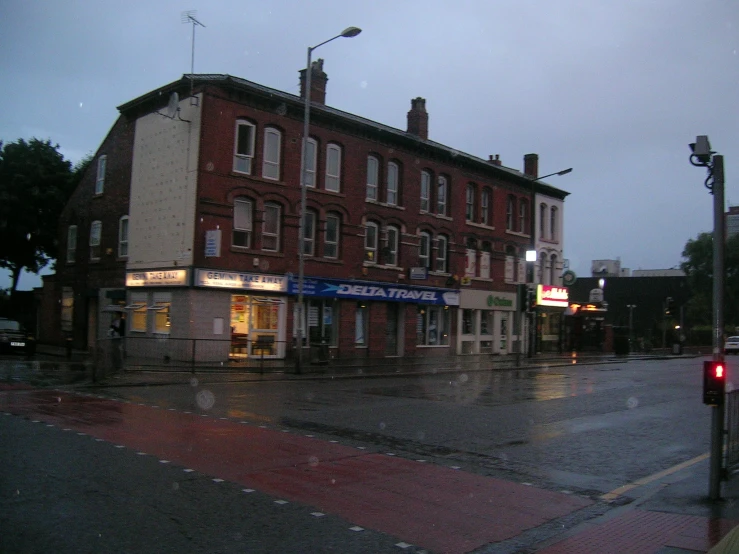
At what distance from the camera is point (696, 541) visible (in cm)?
661

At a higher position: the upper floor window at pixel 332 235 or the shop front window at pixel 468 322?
the upper floor window at pixel 332 235

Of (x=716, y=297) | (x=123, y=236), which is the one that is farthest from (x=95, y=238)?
(x=716, y=297)

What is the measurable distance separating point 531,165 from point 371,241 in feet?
60.4

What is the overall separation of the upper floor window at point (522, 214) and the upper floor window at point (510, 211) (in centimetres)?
67

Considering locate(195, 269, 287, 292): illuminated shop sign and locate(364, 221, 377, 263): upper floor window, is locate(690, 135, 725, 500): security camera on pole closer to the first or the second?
locate(195, 269, 287, 292): illuminated shop sign

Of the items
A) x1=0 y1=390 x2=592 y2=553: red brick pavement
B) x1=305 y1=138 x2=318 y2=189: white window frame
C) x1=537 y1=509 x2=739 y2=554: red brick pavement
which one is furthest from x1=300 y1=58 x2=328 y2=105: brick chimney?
x1=537 y1=509 x2=739 y2=554: red brick pavement

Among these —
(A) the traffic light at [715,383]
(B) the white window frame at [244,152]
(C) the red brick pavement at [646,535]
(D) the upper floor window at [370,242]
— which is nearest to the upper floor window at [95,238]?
(B) the white window frame at [244,152]

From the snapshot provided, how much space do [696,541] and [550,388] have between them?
585 inches

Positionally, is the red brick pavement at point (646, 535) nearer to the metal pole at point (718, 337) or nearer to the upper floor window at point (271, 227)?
the metal pole at point (718, 337)

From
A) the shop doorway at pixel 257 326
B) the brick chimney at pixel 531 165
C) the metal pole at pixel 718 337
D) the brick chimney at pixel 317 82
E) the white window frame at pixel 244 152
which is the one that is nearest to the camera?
the metal pole at pixel 718 337

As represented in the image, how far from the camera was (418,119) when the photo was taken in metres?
37.7

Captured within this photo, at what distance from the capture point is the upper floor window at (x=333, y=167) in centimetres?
3228

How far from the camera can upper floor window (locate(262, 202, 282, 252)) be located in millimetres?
29438

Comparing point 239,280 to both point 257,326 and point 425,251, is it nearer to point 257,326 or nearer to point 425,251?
point 257,326
